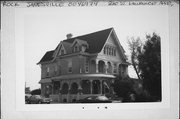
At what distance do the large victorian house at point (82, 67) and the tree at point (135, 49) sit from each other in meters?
0.09

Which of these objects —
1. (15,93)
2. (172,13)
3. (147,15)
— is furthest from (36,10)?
(172,13)

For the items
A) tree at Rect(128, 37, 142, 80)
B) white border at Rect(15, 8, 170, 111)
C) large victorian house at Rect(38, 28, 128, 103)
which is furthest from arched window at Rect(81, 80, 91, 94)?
tree at Rect(128, 37, 142, 80)

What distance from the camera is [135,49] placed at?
2658mm

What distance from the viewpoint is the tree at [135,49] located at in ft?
8.69

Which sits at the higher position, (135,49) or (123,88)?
(135,49)

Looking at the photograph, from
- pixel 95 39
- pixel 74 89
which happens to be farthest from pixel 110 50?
pixel 74 89

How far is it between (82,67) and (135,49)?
0.62m

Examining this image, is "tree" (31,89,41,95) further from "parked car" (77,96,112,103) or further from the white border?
"parked car" (77,96,112,103)

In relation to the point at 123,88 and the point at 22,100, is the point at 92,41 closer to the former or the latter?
the point at 123,88

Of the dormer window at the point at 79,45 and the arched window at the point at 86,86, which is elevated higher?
the dormer window at the point at 79,45

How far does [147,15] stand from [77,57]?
2.97 ft

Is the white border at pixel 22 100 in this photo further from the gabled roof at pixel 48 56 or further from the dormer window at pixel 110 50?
the dormer window at pixel 110 50

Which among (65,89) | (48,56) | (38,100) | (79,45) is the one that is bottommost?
(38,100)

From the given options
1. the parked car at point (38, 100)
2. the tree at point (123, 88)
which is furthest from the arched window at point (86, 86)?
the parked car at point (38, 100)
